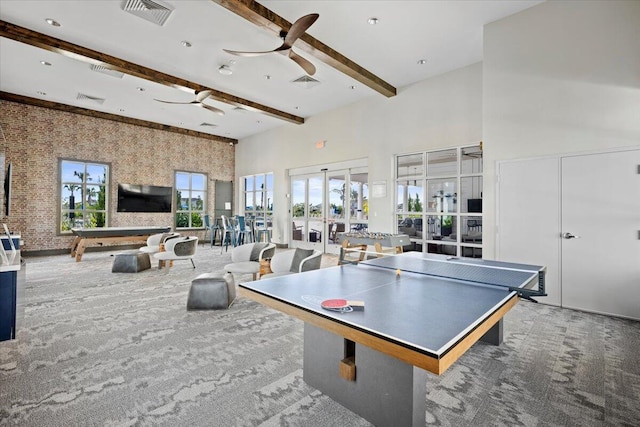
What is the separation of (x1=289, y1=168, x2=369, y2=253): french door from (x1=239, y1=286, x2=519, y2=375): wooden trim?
6.53m

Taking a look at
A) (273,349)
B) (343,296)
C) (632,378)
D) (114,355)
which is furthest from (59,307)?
(632,378)

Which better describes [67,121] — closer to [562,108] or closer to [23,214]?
[23,214]

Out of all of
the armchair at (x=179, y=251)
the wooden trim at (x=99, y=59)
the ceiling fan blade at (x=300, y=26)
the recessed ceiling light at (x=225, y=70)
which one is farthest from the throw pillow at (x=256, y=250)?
the wooden trim at (x=99, y=59)

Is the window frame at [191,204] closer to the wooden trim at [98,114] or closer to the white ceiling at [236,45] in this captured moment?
the wooden trim at [98,114]

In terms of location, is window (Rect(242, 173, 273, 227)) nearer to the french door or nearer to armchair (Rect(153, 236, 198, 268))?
the french door

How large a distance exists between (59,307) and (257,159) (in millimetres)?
8091

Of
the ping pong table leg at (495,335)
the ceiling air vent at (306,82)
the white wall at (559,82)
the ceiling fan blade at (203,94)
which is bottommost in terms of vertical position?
the ping pong table leg at (495,335)

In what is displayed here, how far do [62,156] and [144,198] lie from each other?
233 centimetres

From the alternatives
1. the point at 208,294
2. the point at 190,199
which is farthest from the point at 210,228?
the point at 208,294

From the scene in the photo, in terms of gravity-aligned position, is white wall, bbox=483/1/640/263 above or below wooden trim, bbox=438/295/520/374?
above

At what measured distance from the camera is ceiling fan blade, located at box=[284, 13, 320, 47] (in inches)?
141

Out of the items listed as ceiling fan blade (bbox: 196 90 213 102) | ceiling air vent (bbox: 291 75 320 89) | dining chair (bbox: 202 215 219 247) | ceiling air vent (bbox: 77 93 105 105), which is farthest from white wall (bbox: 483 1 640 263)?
ceiling air vent (bbox: 77 93 105 105)

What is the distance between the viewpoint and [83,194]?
923 cm

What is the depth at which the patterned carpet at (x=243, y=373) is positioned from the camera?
6.35 feet
